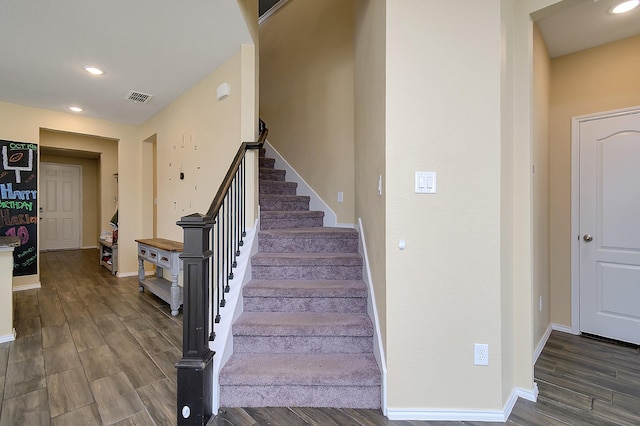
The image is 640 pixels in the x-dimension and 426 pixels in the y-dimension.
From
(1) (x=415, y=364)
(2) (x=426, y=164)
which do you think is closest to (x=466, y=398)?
(1) (x=415, y=364)

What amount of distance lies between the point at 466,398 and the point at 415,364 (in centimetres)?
33

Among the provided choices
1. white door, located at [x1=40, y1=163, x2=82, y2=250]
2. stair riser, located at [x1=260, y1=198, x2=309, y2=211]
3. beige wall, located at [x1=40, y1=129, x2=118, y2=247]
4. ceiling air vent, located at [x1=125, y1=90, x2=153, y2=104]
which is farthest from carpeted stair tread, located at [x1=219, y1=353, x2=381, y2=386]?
white door, located at [x1=40, y1=163, x2=82, y2=250]

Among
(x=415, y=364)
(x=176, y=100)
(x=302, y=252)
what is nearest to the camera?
(x=415, y=364)

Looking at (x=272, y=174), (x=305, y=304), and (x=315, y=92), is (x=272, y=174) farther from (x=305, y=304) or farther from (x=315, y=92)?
(x=305, y=304)

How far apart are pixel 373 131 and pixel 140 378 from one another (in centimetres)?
231

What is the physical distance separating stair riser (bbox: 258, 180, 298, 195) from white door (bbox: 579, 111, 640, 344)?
9.88ft

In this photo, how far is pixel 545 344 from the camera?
8.38 feet

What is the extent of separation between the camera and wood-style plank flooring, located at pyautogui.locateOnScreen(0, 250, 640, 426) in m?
1.61

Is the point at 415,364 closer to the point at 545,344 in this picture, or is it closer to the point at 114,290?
the point at 545,344

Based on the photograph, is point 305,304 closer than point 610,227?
Yes

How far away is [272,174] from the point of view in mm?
3934

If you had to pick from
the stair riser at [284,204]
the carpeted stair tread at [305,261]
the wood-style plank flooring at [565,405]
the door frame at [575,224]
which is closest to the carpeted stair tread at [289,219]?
the stair riser at [284,204]

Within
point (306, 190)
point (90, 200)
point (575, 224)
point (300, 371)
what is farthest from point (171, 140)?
point (90, 200)

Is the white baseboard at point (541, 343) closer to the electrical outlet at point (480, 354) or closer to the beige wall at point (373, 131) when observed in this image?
the electrical outlet at point (480, 354)
